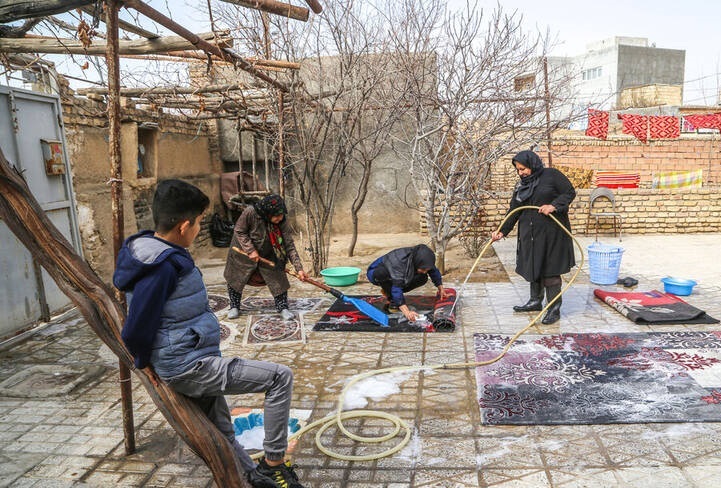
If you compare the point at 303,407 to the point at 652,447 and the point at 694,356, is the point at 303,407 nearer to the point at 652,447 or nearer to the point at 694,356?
the point at 652,447

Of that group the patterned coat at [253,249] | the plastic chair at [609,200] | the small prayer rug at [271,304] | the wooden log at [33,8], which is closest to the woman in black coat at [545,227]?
the patterned coat at [253,249]

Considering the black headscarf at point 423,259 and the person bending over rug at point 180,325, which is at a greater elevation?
the person bending over rug at point 180,325

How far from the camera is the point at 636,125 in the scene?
1455cm

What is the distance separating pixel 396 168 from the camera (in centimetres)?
1218

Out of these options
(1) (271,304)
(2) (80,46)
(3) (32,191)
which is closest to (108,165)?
(3) (32,191)

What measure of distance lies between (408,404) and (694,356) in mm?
2518

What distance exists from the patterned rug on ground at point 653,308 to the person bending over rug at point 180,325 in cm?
425

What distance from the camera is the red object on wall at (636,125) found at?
14.4 m

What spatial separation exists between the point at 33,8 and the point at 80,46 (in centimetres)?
105

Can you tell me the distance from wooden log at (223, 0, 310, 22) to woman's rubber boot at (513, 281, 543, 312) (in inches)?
147

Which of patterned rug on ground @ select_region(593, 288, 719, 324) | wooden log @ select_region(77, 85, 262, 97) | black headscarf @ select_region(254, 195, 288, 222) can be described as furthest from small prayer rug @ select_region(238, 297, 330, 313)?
patterned rug on ground @ select_region(593, 288, 719, 324)

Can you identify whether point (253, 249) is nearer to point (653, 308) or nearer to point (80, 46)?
point (80, 46)

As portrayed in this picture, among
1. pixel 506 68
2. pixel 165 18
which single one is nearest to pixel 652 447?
pixel 165 18

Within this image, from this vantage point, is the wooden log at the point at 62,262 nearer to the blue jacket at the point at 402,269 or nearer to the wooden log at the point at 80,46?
the wooden log at the point at 80,46
